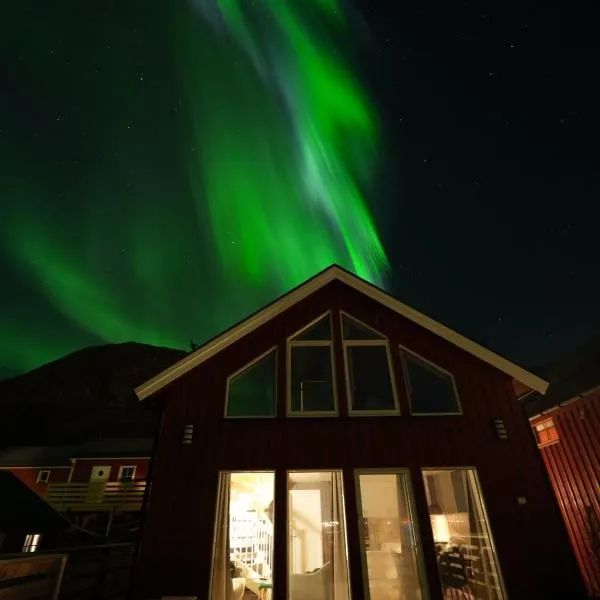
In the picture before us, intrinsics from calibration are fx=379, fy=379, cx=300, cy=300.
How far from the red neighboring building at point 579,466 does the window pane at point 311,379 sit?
176 inches

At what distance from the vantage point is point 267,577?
6.41 meters

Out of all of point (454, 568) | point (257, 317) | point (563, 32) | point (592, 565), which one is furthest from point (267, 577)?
point (563, 32)

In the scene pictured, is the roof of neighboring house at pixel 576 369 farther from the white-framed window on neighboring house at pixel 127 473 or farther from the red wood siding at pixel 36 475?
the red wood siding at pixel 36 475

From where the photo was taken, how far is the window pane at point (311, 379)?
7742mm

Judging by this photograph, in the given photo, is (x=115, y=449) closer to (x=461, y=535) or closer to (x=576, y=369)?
(x=461, y=535)

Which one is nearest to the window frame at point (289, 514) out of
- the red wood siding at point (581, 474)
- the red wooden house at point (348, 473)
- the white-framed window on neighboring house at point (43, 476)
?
the red wooden house at point (348, 473)

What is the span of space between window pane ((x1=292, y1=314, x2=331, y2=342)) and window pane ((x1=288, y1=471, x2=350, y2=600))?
9.19 feet

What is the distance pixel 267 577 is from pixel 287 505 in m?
1.15

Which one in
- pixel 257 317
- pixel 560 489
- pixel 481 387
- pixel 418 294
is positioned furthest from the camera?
pixel 418 294

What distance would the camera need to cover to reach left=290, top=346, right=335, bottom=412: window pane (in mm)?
7742

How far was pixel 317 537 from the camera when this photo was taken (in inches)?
258

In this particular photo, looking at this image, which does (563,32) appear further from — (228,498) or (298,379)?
(228,498)

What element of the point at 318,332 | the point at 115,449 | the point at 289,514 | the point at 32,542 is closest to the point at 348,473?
the point at 289,514

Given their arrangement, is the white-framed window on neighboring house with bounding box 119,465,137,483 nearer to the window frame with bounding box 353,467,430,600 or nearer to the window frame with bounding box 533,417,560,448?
the window frame with bounding box 353,467,430,600
